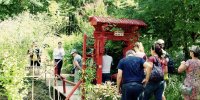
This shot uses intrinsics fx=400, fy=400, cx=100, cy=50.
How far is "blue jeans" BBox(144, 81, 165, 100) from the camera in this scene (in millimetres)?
8562

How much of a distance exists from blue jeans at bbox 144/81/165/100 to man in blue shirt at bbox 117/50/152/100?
0.38 ft

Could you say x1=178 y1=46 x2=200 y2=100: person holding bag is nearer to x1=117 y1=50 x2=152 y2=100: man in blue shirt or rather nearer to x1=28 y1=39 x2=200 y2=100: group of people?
x1=28 y1=39 x2=200 y2=100: group of people

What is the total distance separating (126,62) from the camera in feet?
28.2

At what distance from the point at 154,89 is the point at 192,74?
34.0 inches

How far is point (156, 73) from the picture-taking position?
8.44m

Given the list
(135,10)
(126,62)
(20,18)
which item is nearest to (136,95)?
(126,62)

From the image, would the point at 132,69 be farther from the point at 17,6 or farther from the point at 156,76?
the point at 17,6

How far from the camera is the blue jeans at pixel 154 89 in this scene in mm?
8562

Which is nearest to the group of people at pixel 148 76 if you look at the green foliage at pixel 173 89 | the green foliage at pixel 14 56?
the green foliage at pixel 173 89

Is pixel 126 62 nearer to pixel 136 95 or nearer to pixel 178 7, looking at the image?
pixel 136 95

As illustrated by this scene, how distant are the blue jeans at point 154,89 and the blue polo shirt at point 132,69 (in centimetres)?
23

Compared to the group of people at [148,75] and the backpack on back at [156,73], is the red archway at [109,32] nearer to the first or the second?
the group of people at [148,75]

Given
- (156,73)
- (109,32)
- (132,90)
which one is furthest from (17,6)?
(156,73)

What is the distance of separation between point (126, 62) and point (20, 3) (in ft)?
52.9
